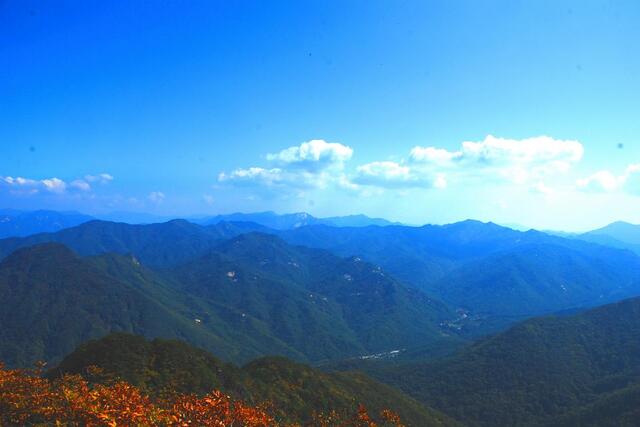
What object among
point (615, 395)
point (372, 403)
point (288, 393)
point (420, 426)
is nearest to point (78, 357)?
point (288, 393)

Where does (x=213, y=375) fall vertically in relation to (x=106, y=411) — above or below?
below

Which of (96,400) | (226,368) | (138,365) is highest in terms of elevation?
(96,400)

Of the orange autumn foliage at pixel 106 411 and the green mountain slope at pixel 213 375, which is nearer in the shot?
the orange autumn foliage at pixel 106 411

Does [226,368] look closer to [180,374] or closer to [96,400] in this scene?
[180,374]

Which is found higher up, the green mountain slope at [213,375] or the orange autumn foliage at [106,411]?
the orange autumn foliage at [106,411]

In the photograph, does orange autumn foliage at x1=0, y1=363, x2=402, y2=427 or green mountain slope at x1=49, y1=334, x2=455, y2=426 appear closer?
orange autumn foliage at x1=0, y1=363, x2=402, y2=427

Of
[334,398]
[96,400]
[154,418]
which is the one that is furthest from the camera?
[334,398]

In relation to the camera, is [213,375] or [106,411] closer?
[106,411]

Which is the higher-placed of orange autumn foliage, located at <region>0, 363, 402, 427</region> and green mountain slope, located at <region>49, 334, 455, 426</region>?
orange autumn foliage, located at <region>0, 363, 402, 427</region>
